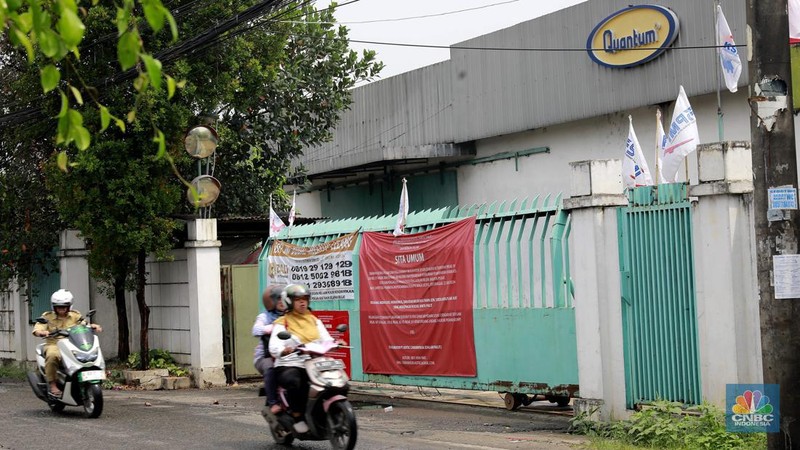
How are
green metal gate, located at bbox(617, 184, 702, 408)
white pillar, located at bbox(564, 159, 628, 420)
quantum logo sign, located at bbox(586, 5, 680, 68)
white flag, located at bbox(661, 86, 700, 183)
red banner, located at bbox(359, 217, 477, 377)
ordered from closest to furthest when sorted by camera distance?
green metal gate, located at bbox(617, 184, 702, 408) → white pillar, located at bbox(564, 159, 628, 420) → white flag, located at bbox(661, 86, 700, 183) → red banner, located at bbox(359, 217, 477, 377) → quantum logo sign, located at bbox(586, 5, 680, 68)

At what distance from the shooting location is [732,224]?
31.6 feet

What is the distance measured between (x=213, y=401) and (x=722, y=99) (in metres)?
10.2

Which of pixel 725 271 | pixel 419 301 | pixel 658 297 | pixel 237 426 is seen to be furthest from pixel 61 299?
pixel 725 271

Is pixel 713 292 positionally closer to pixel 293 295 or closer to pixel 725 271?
pixel 725 271

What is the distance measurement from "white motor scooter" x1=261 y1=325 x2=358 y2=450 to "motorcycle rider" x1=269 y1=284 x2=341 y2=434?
0.40 ft

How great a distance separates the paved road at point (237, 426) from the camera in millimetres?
10562

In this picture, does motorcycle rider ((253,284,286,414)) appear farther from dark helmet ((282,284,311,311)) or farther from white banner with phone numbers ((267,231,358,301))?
white banner with phone numbers ((267,231,358,301))

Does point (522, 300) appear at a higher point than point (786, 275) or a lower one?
lower

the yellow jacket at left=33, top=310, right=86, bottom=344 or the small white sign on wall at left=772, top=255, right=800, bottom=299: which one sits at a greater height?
the small white sign on wall at left=772, top=255, right=800, bottom=299

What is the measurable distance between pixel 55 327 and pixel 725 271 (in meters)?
8.49

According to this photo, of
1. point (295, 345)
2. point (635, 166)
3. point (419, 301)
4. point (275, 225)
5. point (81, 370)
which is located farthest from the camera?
point (275, 225)

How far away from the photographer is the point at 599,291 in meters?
10.9

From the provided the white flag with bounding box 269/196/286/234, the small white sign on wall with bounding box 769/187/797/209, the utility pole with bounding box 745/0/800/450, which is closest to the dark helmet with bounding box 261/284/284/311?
the utility pole with bounding box 745/0/800/450

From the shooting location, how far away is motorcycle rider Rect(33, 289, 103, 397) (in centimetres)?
1355
